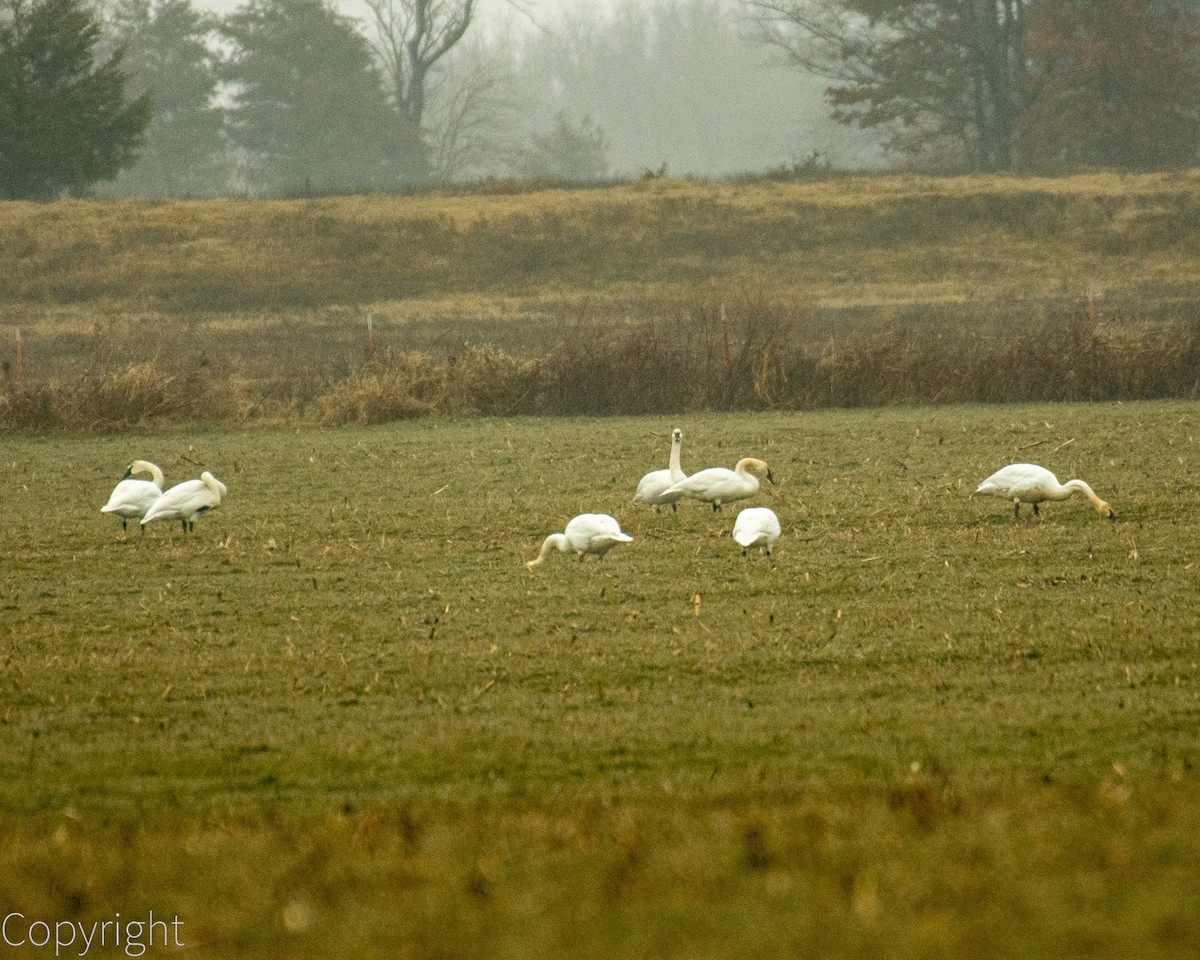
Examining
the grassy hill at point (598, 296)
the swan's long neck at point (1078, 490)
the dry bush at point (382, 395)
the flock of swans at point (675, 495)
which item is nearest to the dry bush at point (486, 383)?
the grassy hill at point (598, 296)

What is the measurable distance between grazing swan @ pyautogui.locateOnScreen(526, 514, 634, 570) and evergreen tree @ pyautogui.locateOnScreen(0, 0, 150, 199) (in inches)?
1734

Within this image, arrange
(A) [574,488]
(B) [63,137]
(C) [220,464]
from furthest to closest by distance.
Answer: (B) [63,137] → (C) [220,464] → (A) [574,488]

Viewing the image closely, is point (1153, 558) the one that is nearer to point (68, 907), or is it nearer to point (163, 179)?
point (68, 907)

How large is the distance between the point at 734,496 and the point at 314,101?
198 feet

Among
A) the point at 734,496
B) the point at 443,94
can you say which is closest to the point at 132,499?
the point at 734,496

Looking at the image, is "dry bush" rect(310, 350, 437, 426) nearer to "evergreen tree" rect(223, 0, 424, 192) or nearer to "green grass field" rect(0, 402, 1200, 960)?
"green grass field" rect(0, 402, 1200, 960)

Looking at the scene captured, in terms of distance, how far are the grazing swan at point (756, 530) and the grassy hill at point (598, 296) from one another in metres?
13.5

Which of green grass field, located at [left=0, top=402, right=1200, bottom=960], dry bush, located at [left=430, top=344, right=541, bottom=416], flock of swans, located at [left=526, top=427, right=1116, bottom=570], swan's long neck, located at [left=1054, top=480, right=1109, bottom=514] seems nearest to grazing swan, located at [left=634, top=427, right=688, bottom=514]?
flock of swans, located at [left=526, top=427, right=1116, bottom=570]

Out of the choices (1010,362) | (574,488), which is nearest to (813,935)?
(574,488)

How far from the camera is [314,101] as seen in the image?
223 ft

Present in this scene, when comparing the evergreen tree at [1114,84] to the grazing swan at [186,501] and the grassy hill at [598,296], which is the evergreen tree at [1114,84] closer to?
the grassy hill at [598,296]

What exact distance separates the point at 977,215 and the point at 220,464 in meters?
31.9

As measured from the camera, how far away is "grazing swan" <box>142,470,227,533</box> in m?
11.4

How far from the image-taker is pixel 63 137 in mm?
49375
